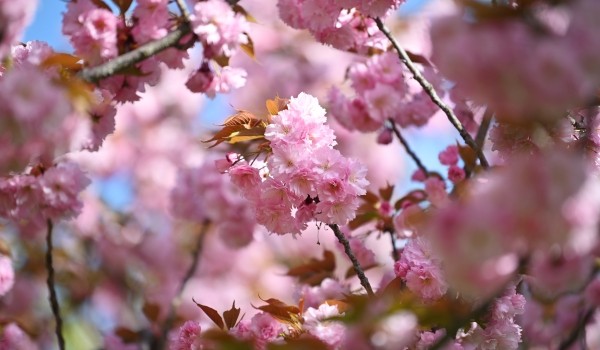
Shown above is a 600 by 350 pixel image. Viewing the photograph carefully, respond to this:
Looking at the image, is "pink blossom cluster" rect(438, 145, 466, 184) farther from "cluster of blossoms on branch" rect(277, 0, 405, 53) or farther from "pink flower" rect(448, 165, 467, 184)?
"cluster of blossoms on branch" rect(277, 0, 405, 53)

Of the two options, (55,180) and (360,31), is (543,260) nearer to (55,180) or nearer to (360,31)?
(55,180)

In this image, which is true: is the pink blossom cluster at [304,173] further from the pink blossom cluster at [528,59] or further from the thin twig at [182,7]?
the pink blossom cluster at [528,59]

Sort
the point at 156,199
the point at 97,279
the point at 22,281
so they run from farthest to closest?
1. the point at 156,199
2. the point at 97,279
3. the point at 22,281

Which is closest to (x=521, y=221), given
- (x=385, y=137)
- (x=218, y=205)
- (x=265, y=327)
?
(x=265, y=327)

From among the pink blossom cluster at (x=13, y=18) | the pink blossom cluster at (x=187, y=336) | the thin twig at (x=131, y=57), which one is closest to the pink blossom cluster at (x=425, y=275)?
the pink blossom cluster at (x=187, y=336)

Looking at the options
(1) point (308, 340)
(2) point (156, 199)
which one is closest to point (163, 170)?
(2) point (156, 199)

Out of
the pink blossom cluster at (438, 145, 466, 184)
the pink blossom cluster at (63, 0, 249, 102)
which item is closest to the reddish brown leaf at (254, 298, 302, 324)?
the pink blossom cluster at (63, 0, 249, 102)

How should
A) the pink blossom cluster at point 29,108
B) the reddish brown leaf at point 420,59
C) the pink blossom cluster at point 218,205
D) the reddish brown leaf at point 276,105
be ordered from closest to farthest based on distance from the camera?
the pink blossom cluster at point 29,108 < the reddish brown leaf at point 276,105 < the reddish brown leaf at point 420,59 < the pink blossom cluster at point 218,205
